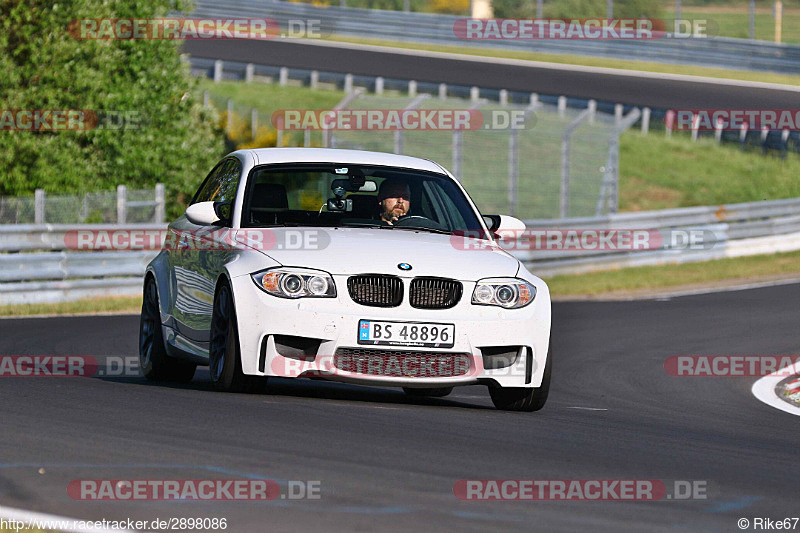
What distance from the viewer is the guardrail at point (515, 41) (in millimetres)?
44562

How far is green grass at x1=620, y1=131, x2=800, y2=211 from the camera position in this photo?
36.8 m

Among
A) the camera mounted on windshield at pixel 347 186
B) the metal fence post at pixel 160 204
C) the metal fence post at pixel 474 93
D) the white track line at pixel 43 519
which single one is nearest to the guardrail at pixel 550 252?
the metal fence post at pixel 160 204

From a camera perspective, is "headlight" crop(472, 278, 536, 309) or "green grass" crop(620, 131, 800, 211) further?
"green grass" crop(620, 131, 800, 211)

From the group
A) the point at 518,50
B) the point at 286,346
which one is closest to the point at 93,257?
the point at 286,346

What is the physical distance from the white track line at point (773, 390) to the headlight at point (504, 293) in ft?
8.84

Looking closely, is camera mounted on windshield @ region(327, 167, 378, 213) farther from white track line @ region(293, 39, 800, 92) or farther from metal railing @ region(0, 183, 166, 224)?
white track line @ region(293, 39, 800, 92)

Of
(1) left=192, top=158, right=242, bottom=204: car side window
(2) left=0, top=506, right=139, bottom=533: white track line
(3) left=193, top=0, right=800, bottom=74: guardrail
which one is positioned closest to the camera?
(2) left=0, top=506, right=139, bottom=533: white track line

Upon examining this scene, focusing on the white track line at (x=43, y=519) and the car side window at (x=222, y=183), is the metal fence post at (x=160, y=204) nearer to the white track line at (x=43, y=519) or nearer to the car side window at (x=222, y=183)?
the car side window at (x=222, y=183)

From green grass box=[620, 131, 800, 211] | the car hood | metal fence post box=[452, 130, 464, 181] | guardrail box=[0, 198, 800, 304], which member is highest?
the car hood

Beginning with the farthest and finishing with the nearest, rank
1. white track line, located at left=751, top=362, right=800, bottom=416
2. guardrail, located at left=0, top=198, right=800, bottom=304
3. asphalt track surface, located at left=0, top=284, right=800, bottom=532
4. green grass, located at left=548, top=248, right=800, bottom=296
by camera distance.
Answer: green grass, located at left=548, top=248, right=800, bottom=296 → guardrail, located at left=0, top=198, right=800, bottom=304 → white track line, located at left=751, top=362, right=800, bottom=416 → asphalt track surface, located at left=0, top=284, right=800, bottom=532

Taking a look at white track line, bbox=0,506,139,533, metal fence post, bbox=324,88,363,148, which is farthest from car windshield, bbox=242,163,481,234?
metal fence post, bbox=324,88,363,148

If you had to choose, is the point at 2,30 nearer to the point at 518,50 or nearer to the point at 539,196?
the point at 539,196

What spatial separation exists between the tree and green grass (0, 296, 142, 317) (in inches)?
276

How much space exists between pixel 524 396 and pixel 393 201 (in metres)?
1.62
